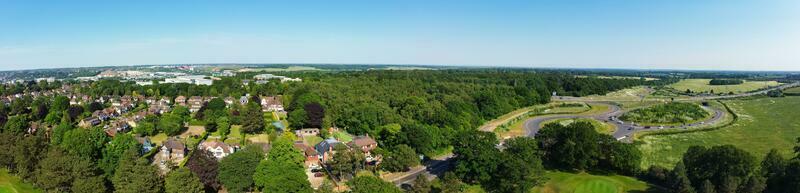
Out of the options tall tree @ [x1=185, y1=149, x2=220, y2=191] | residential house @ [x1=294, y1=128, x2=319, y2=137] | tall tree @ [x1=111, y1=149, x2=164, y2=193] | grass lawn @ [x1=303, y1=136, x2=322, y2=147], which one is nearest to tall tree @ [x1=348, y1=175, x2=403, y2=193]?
tall tree @ [x1=185, y1=149, x2=220, y2=191]

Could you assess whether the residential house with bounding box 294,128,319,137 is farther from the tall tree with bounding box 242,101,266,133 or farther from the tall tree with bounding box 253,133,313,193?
the tall tree with bounding box 253,133,313,193

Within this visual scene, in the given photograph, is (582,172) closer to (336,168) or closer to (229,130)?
(336,168)

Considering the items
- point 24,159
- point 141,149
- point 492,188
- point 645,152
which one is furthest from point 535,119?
point 24,159

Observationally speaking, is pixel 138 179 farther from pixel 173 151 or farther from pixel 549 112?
pixel 549 112

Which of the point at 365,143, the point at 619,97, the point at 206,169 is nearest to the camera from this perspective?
the point at 206,169

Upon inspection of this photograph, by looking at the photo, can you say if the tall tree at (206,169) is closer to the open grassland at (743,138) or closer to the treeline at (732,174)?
the treeline at (732,174)

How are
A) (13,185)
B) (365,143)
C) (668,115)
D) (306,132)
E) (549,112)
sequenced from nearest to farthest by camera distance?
(13,185) → (365,143) → (306,132) → (668,115) → (549,112)

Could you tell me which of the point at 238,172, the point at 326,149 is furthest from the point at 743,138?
the point at 238,172
